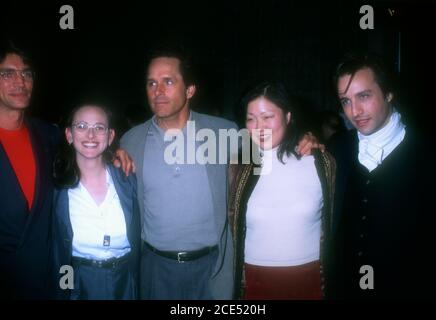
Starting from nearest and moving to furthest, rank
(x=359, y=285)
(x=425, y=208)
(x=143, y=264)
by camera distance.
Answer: (x=425, y=208) → (x=359, y=285) → (x=143, y=264)

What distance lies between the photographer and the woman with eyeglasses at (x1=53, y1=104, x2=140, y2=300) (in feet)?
5.26

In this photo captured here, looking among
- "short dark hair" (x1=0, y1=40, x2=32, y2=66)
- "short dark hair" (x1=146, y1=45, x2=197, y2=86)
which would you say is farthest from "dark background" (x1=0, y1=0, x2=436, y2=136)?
"short dark hair" (x1=146, y1=45, x2=197, y2=86)

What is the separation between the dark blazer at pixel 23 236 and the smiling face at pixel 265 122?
36.3 inches

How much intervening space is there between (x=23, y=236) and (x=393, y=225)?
1.47 metres

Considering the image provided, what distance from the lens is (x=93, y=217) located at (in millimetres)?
1619

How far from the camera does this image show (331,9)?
3.56m

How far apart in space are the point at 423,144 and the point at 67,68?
322 cm

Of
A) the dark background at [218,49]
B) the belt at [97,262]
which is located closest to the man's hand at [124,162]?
the belt at [97,262]

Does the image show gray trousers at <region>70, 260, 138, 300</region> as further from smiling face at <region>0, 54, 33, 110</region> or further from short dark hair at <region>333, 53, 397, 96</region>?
short dark hair at <region>333, 53, 397, 96</region>

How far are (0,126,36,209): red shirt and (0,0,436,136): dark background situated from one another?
1.88 m

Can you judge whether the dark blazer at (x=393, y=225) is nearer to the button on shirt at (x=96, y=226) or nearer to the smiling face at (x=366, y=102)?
the smiling face at (x=366, y=102)

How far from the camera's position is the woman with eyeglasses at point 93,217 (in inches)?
63.1
